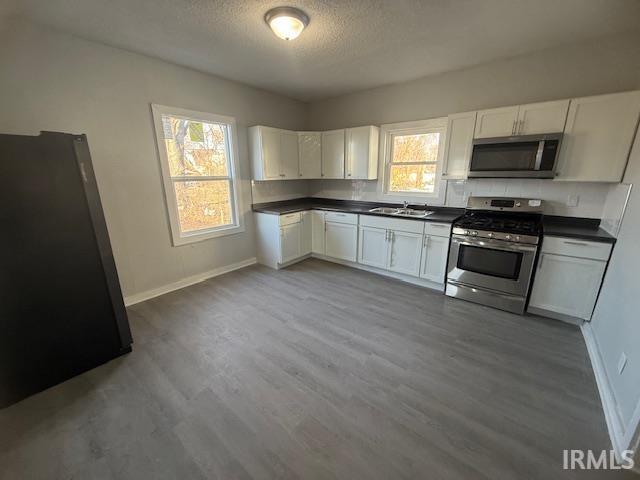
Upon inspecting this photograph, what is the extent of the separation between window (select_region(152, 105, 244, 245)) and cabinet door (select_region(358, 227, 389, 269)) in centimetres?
192

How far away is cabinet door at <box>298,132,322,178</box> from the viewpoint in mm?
4422

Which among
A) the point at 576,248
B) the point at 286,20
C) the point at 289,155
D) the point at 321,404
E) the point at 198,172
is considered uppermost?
the point at 286,20

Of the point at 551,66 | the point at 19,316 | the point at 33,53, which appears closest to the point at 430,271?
the point at 551,66

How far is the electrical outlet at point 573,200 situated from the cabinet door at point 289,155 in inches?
143

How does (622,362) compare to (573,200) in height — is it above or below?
below

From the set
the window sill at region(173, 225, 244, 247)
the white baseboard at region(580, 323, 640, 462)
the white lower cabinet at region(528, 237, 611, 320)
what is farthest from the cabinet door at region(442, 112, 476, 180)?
the window sill at region(173, 225, 244, 247)

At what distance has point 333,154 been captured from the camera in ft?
14.1

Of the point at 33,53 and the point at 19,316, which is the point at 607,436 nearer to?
the point at 19,316

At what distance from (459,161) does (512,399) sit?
2.56 m

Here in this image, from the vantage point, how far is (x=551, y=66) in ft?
8.99

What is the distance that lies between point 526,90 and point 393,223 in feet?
6.79

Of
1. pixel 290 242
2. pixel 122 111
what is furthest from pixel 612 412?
pixel 122 111

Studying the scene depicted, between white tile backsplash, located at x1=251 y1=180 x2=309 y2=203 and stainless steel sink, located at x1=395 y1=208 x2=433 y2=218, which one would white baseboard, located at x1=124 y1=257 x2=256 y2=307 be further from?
stainless steel sink, located at x1=395 y1=208 x2=433 y2=218

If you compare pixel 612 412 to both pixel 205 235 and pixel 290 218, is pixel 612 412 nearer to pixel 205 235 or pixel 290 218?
pixel 290 218
